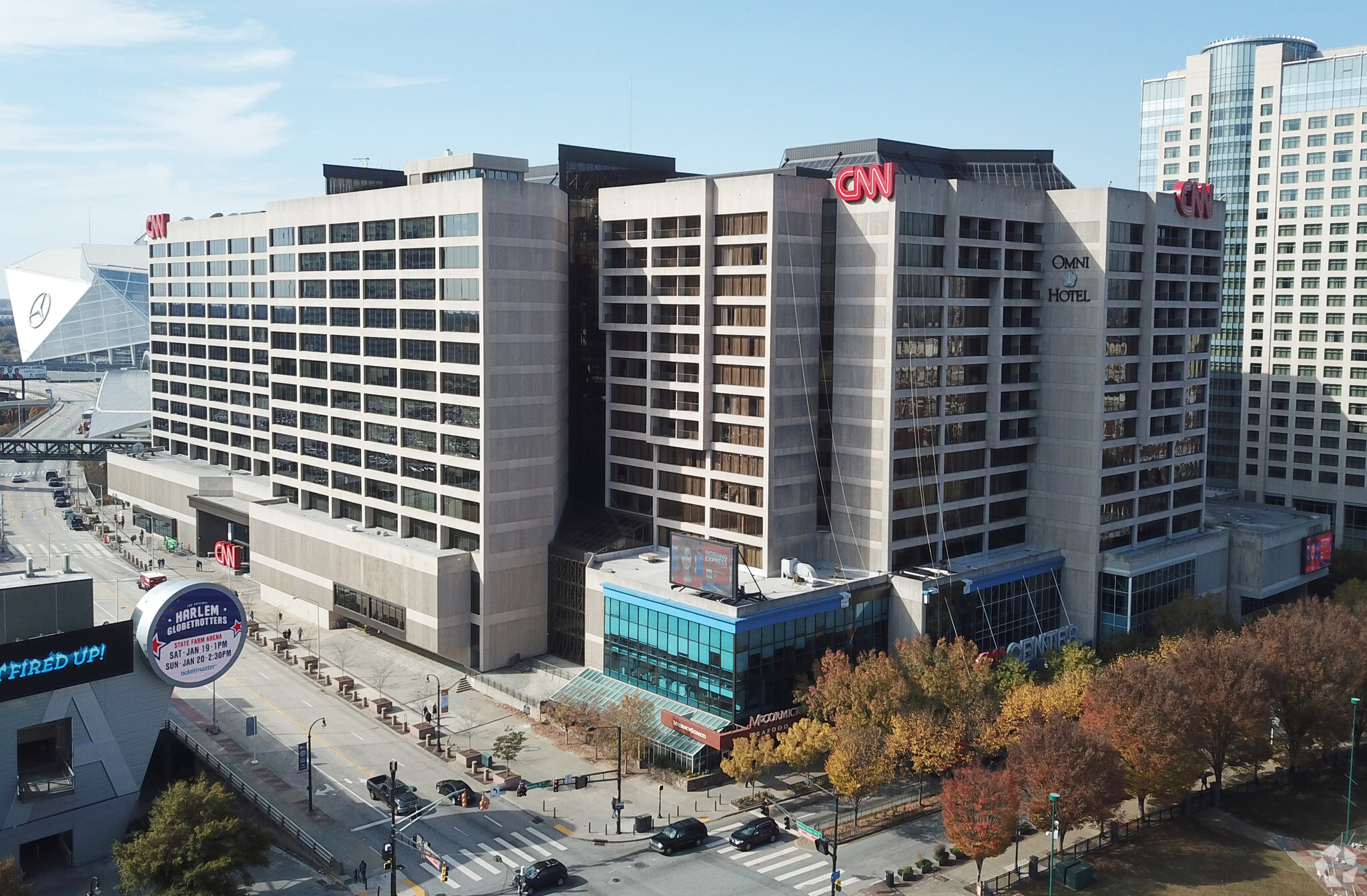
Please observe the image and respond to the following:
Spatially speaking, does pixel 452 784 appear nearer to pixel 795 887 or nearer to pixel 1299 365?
pixel 795 887

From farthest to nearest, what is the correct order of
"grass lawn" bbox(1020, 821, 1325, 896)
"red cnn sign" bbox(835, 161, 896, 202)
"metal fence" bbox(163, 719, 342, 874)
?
"red cnn sign" bbox(835, 161, 896, 202), "metal fence" bbox(163, 719, 342, 874), "grass lawn" bbox(1020, 821, 1325, 896)

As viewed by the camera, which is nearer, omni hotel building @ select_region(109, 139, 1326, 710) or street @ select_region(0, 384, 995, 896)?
street @ select_region(0, 384, 995, 896)

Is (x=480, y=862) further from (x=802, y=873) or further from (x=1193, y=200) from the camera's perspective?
(x=1193, y=200)

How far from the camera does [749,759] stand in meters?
71.9

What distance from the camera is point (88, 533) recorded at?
518 ft

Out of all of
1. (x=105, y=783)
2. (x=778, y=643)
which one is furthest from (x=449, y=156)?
(x=105, y=783)

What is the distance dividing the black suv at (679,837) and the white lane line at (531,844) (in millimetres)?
6327

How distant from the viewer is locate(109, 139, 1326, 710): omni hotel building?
88.4 m

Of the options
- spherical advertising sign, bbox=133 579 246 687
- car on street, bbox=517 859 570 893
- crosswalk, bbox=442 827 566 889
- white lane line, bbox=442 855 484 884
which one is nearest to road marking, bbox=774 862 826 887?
car on street, bbox=517 859 570 893

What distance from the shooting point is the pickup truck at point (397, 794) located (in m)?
71.5

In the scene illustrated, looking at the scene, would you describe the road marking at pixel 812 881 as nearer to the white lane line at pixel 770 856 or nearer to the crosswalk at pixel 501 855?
the white lane line at pixel 770 856

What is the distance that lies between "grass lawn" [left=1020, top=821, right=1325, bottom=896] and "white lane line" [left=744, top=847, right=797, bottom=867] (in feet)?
44.3

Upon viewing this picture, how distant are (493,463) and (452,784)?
96.3 feet

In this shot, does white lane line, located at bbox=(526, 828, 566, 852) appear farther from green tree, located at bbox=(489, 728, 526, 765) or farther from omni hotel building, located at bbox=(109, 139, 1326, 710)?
omni hotel building, located at bbox=(109, 139, 1326, 710)
